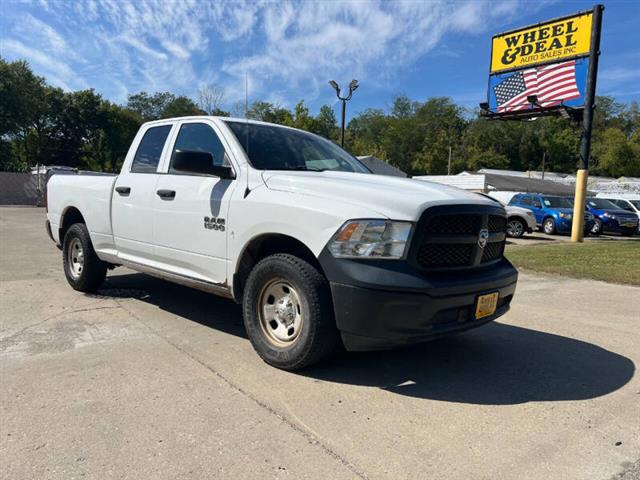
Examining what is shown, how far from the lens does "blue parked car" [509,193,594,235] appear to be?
19.8 metres

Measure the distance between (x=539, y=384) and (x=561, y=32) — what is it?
18.0m

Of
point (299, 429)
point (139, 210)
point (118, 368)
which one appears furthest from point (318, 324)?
point (139, 210)

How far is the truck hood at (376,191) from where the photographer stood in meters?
3.25

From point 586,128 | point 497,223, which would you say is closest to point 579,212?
point 586,128

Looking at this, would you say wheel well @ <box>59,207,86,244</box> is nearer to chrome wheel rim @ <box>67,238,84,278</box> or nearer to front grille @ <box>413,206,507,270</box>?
chrome wheel rim @ <box>67,238,84,278</box>

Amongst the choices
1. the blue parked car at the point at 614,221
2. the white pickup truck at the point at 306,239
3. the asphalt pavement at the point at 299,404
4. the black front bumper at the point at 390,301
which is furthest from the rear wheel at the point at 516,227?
the black front bumper at the point at 390,301

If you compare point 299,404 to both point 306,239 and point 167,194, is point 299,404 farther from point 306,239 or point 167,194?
point 167,194

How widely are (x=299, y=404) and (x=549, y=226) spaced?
1952cm

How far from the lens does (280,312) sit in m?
3.72

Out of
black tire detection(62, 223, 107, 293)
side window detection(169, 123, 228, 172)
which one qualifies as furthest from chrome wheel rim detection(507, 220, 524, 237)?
side window detection(169, 123, 228, 172)

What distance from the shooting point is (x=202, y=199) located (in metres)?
4.26

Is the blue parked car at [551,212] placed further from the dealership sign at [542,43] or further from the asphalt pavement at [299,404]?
the asphalt pavement at [299,404]

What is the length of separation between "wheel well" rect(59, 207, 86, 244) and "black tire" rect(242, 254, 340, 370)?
3568mm

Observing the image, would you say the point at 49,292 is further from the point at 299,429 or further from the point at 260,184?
the point at 299,429
